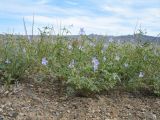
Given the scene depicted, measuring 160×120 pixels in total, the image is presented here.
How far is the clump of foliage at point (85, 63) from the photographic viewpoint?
15.7 feet

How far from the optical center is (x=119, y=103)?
480 centimetres

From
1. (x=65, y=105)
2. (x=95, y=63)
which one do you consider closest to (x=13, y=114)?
(x=65, y=105)

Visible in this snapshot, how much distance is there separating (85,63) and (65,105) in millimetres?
649

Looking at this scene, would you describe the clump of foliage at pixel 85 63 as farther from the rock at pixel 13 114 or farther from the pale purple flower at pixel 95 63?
the rock at pixel 13 114

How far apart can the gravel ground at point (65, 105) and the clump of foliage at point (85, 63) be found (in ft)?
0.46

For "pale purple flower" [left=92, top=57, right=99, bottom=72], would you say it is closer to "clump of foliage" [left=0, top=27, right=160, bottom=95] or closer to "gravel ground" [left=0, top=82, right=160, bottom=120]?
"clump of foliage" [left=0, top=27, right=160, bottom=95]

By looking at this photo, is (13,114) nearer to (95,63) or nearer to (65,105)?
(65,105)

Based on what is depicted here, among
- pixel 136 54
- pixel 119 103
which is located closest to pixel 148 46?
pixel 136 54

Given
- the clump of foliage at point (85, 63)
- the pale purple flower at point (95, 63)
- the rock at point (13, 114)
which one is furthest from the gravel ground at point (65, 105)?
the pale purple flower at point (95, 63)

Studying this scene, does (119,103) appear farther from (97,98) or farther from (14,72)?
(14,72)

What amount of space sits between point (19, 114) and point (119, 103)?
114cm

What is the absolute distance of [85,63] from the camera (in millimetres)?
4996

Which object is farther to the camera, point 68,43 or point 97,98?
point 68,43

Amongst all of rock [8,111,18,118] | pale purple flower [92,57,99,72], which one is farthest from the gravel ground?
pale purple flower [92,57,99,72]
